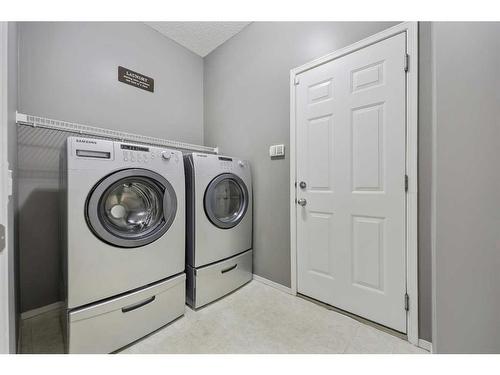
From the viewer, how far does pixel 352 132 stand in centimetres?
139

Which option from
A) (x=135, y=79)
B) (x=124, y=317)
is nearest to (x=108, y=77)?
(x=135, y=79)

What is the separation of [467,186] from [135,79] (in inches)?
92.8

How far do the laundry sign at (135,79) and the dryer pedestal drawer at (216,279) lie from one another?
1.70 metres

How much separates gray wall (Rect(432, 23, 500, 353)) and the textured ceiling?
1911 millimetres

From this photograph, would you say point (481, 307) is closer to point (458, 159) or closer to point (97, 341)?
point (458, 159)

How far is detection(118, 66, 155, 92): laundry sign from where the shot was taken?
1.82 meters

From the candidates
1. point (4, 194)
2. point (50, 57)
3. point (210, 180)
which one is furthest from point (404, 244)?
point (50, 57)

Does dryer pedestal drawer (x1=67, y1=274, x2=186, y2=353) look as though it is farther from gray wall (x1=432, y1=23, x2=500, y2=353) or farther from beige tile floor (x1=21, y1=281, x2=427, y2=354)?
gray wall (x1=432, y1=23, x2=500, y2=353)

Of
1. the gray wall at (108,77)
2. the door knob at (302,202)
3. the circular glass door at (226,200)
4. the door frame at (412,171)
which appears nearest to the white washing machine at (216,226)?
the circular glass door at (226,200)

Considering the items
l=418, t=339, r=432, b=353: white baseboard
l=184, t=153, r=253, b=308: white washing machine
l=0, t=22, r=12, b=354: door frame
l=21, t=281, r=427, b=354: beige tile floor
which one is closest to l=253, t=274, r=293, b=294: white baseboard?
l=184, t=153, r=253, b=308: white washing machine

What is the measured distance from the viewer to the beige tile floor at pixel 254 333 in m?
1.13

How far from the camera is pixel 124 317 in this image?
1.13 metres

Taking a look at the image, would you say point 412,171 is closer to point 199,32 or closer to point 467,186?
point 467,186

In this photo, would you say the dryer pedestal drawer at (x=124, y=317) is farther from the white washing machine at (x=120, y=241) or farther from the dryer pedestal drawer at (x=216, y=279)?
the dryer pedestal drawer at (x=216, y=279)
